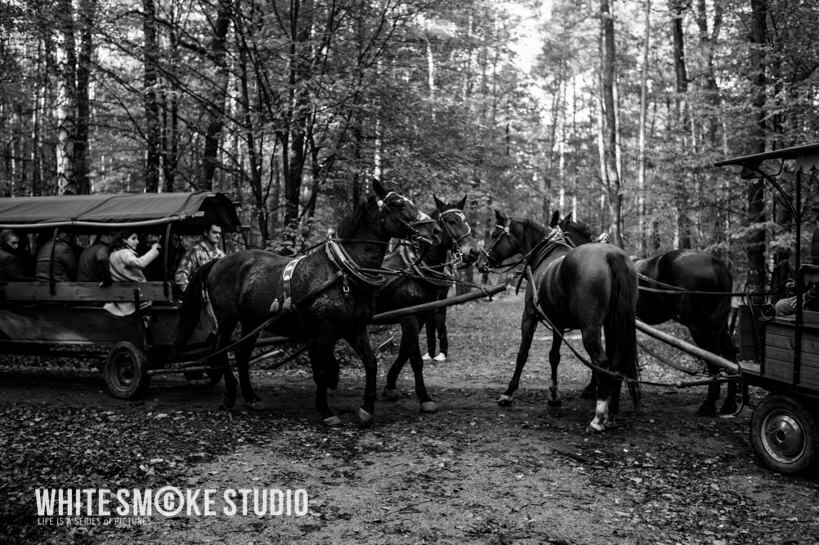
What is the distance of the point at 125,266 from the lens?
315 inches

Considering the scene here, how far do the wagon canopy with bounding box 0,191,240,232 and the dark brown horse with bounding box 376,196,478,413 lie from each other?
273 centimetres

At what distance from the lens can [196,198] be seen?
25.5ft

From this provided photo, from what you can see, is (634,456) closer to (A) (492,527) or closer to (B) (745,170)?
(A) (492,527)

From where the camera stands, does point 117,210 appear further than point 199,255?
No

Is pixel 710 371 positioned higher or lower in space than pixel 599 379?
lower

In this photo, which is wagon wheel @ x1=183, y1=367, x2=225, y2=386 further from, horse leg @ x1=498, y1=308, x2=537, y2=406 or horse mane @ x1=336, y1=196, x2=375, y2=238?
horse leg @ x1=498, y1=308, x2=537, y2=406

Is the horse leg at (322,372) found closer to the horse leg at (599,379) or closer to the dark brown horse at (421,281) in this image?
the dark brown horse at (421,281)

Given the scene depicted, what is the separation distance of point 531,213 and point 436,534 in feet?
115

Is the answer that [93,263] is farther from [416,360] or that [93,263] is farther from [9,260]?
[416,360]

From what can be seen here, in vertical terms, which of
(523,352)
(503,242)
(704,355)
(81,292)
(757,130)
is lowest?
(523,352)

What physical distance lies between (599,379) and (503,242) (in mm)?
3115

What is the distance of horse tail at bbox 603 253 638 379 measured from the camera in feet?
21.0

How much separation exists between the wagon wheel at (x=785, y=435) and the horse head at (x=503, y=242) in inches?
165

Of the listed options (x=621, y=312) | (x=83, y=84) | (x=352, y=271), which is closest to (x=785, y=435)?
(x=621, y=312)
